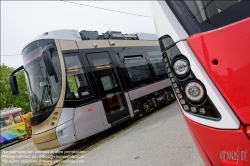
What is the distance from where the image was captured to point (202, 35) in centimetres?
131

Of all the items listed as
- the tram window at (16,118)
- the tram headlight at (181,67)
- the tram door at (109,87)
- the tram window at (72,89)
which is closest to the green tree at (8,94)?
the tram window at (16,118)

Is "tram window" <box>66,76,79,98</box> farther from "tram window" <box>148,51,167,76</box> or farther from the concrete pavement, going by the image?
"tram window" <box>148,51,167,76</box>

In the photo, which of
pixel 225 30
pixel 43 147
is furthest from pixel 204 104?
pixel 43 147

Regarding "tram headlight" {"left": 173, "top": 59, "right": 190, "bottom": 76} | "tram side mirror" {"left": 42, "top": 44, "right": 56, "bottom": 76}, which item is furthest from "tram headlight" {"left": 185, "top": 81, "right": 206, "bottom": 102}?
"tram side mirror" {"left": 42, "top": 44, "right": 56, "bottom": 76}

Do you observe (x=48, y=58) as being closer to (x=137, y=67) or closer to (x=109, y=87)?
(x=109, y=87)

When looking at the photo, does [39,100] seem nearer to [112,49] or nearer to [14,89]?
[14,89]

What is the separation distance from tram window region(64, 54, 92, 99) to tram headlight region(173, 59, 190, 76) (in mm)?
4549

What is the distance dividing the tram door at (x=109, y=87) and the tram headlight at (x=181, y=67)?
483cm

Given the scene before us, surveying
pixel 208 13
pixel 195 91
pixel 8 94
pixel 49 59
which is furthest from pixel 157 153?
pixel 8 94

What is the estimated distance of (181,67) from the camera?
1.44 m

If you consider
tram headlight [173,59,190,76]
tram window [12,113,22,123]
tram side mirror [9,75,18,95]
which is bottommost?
tram headlight [173,59,190,76]

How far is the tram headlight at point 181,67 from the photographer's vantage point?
4.63 feet

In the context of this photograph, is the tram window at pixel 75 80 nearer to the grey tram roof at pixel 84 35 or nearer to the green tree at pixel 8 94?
the grey tram roof at pixel 84 35

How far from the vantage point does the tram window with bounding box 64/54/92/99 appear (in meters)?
5.63
